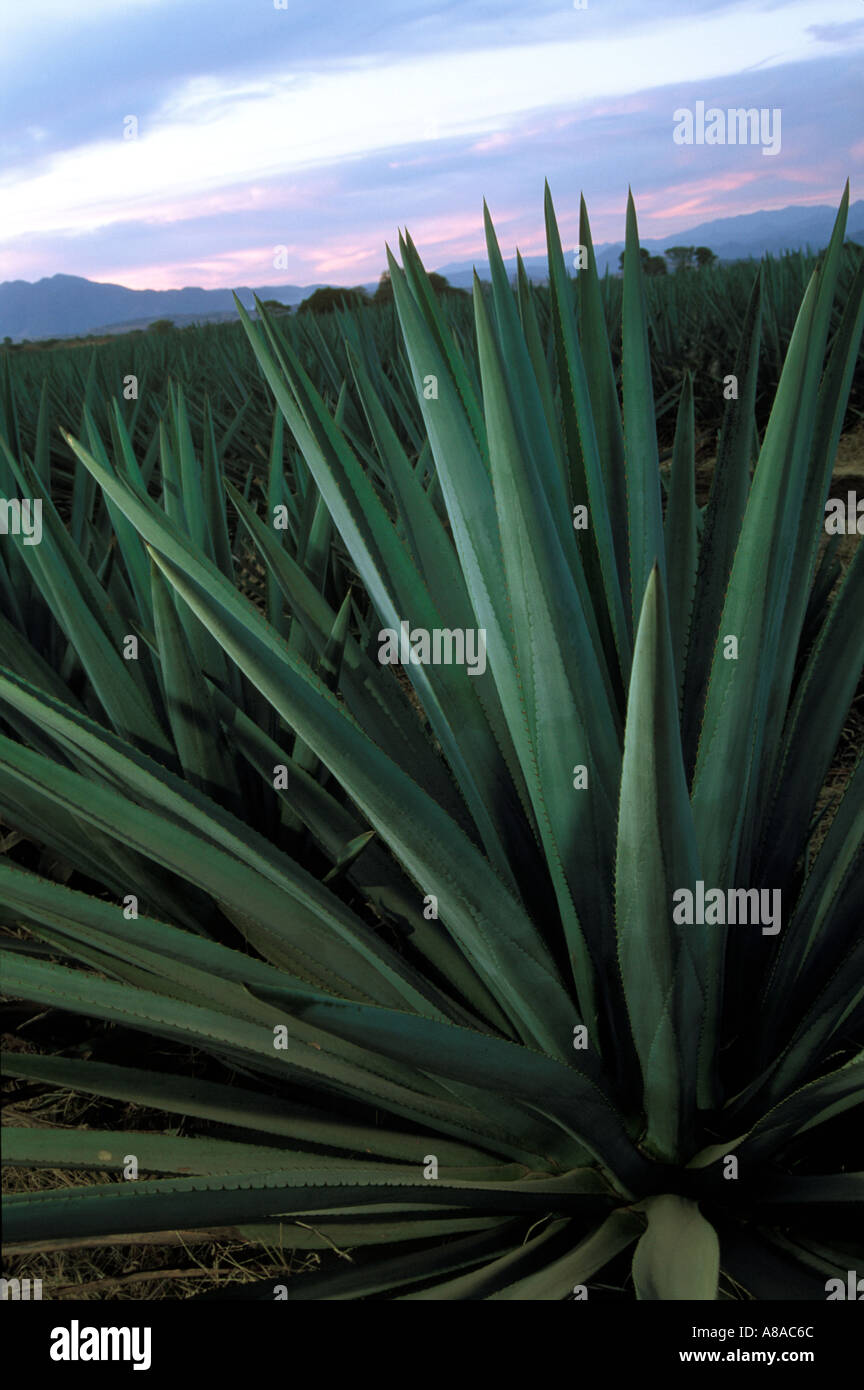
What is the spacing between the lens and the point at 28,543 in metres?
1.07

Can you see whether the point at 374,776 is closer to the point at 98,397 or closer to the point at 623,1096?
the point at 623,1096

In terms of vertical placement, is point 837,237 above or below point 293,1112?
above

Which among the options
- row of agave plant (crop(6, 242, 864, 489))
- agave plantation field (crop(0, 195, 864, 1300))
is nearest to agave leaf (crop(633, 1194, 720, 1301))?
agave plantation field (crop(0, 195, 864, 1300))

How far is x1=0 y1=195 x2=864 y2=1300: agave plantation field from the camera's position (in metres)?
0.62

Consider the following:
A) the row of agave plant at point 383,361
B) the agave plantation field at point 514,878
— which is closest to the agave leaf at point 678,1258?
the agave plantation field at point 514,878

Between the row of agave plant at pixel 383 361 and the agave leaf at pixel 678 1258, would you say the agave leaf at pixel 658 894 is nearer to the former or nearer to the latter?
the agave leaf at pixel 678 1258

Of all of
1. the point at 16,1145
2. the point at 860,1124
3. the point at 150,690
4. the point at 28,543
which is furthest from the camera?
the point at 150,690

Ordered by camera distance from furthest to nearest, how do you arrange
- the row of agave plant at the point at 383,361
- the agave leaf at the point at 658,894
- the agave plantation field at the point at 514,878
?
the row of agave plant at the point at 383,361 < the agave plantation field at the point at 514,878 < the agave leaf at the point at 658,894

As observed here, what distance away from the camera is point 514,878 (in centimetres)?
80

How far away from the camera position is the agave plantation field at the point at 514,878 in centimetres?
62

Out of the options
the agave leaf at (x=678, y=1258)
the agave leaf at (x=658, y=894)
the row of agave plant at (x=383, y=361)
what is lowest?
the agave leaf at (x=678, y=1258)

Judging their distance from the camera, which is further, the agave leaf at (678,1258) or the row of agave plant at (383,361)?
the row of agave plant at (383,361)
